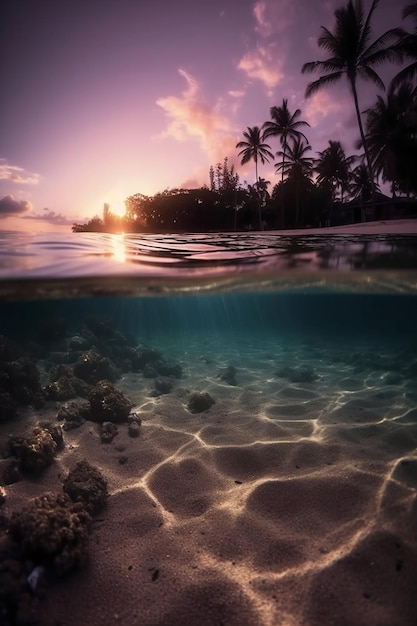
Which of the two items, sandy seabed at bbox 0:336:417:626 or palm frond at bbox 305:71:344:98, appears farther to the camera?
palm frond at bbox 305:71:344:98

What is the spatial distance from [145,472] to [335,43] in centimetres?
3309

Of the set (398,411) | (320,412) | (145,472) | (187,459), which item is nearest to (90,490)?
(145,472)

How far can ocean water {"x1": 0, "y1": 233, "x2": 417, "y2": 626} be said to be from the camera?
442 cm

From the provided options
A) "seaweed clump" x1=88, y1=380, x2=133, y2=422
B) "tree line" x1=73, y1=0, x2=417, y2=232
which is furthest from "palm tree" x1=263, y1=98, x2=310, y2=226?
"seaweed clump" x1=88, y1=380, x2=133, y2=422

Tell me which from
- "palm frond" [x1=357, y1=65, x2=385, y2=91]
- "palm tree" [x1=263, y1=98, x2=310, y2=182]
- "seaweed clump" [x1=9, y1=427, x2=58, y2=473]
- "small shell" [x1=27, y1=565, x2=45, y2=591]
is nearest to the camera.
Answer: "small shell" [x1=27, y1=565, x2=45, y2=591]

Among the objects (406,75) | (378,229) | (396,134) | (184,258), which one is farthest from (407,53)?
(184,258)

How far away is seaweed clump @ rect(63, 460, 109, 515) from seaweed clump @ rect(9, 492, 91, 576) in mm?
689

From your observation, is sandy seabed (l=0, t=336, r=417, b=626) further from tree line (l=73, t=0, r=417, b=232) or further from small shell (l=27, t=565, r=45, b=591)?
tree line (l=73, t=0, r=417, b=232)

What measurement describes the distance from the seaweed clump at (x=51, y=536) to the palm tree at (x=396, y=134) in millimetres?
26431

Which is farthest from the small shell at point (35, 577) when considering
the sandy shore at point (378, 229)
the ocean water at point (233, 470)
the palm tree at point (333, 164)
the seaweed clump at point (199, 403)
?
the palm tree at point (333, 164)

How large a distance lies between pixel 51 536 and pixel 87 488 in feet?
4.12

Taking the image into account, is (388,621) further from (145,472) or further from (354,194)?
(354,194)

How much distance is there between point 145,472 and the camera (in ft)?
22.8

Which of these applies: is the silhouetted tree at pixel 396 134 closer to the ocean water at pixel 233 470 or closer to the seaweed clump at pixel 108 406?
the ocean water at pixel 233 470
